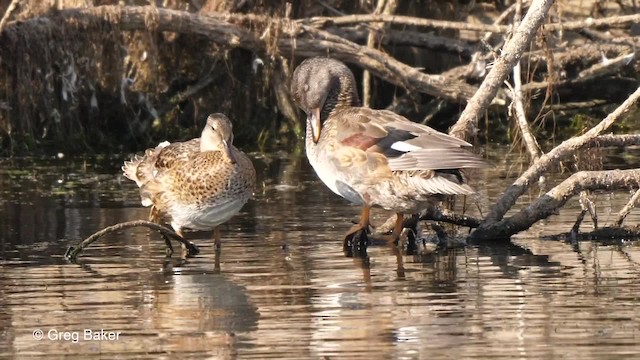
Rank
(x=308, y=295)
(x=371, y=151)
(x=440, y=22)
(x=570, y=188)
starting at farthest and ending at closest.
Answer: (x=440, y=22), (x=570, y=188), (x=371, y=151), (x=308, y=295)

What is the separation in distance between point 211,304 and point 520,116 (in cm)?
326

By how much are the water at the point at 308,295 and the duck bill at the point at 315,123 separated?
2.28ft

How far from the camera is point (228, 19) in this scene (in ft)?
48.5

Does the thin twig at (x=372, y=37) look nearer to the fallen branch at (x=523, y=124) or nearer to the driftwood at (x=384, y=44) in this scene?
the driftwood at (x=384, y=44)

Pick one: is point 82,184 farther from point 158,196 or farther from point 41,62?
point 158,196

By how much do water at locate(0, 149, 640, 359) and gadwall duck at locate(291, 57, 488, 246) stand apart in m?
0.36

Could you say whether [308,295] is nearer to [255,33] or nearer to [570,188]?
[570,188]

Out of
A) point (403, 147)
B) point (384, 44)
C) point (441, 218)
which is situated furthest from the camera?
point (384, 44)

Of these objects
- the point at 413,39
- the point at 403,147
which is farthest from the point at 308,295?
the point at 413,39

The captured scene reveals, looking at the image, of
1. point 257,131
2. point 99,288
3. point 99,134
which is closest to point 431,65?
point 257,131

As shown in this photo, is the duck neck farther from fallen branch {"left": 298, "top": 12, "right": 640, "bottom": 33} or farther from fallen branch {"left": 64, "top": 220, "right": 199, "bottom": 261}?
fallen branch {"left": 298, "top": 12, "right": 640, "bottom": 33}

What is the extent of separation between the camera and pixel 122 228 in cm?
839

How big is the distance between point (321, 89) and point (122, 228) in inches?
62.5

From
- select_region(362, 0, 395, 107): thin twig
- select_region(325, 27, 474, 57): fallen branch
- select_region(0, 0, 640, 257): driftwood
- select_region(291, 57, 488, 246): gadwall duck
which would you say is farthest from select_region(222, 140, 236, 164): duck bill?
select_region(325, 27, 474, 57): fallen branch
